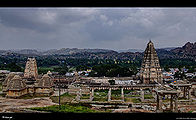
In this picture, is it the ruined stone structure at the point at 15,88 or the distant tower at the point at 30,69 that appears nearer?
the ruined stone structure at the point at 15,88

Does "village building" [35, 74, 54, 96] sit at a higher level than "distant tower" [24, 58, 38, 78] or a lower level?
lower

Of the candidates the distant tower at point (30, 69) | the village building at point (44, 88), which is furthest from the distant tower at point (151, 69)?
the distant tower at point (30, 69)

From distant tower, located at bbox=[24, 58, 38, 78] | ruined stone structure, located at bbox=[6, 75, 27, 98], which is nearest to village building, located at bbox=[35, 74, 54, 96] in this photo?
ruined stone structure, located at bbox=[6, 75, 27, 98]

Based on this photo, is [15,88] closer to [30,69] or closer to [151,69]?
[30,69]

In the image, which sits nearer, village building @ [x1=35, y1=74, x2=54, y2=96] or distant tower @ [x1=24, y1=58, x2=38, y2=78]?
village building @ [x1=35, y1=74, x2=54, y2=96]

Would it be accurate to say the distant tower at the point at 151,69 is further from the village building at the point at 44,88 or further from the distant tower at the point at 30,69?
the distant tower at the point at 30,69

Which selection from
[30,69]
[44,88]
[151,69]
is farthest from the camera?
[30,69]

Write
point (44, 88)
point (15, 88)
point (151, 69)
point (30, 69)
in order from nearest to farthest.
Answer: point (15, 88)
point (44, 88)
point (151, 69)
point (30, 69)

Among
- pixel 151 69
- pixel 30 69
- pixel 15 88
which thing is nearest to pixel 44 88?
pixel 15 88

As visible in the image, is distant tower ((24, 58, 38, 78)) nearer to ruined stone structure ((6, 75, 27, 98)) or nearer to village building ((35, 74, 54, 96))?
village building ((35, 74, 54, 96))

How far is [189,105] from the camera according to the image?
1909cm

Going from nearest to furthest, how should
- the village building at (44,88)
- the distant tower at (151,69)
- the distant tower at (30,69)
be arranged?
the village building at (44,88), the distant tower at (151,69), the distant tower at (30,69)
